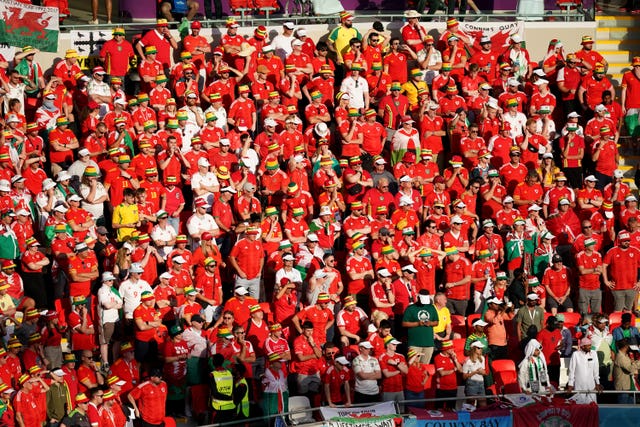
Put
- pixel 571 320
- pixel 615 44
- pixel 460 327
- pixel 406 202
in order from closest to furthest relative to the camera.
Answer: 1. pixel 460 327
2. pixel 571 320
3. pixel 406 202
4. pixel 615 44

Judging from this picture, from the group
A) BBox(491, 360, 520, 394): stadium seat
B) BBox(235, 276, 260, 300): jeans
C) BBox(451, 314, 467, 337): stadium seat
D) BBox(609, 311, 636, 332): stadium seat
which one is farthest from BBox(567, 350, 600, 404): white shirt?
BBox(235, 276, 260, 300): jeans

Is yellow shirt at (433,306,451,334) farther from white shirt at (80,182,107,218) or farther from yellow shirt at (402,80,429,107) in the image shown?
white shirt at (80,182,107,218)

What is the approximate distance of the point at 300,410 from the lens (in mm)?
19172

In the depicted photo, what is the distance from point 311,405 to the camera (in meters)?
21.0

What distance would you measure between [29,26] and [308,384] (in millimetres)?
9517

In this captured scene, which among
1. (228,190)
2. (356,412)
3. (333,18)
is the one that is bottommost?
(356,412)

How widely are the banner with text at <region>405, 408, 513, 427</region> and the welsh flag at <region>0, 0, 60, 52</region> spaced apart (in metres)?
11.0

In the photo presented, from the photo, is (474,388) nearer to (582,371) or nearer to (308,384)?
(582,371)

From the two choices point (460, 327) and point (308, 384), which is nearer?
point (308, 384)

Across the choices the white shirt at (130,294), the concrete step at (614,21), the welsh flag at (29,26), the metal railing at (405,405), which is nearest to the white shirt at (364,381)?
the metal railing at (405,405)

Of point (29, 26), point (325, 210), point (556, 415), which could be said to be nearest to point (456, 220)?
point (325, 210)

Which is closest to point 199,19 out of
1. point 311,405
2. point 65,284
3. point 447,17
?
point 447,17

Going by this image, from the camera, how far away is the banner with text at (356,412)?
64.3ft

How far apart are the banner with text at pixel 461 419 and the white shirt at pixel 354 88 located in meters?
7.46
